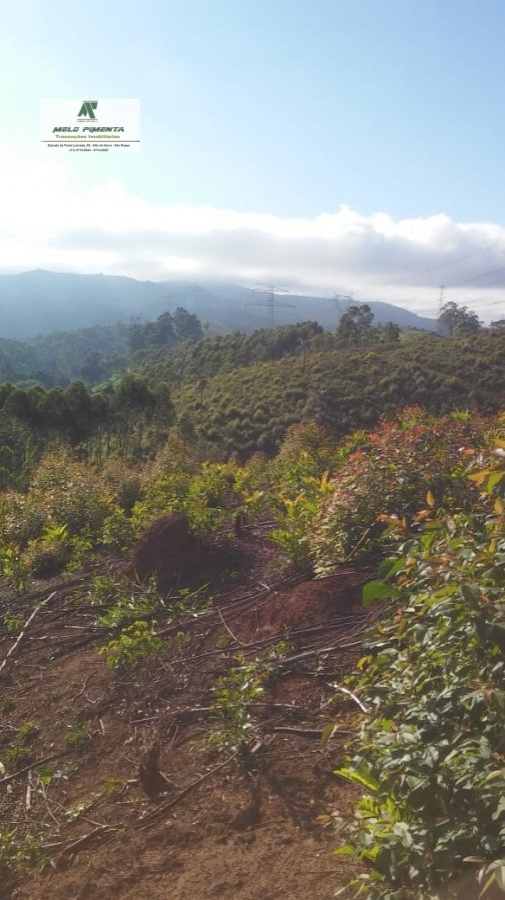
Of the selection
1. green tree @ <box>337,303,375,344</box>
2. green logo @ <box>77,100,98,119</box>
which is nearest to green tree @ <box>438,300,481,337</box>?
green tree @ <box>337,303,375,344</box>

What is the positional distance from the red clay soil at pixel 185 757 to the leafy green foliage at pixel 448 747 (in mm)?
393

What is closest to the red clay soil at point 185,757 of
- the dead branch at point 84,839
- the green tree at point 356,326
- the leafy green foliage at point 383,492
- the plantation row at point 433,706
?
the dead branch at point 84,839

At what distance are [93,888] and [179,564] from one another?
9.12 ft

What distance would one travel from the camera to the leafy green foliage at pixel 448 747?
4.53 ft

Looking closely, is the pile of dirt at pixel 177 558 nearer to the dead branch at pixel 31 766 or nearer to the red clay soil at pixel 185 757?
the red clay soil at pixel 185 757

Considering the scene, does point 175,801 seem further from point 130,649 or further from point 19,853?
point 130,649

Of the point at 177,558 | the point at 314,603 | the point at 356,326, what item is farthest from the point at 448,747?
the point at 356,326

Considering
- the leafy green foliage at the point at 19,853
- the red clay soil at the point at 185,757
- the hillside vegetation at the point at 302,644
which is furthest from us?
the leafy green foliage at the point at 19,853

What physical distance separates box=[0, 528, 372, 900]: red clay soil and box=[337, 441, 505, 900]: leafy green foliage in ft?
1.29

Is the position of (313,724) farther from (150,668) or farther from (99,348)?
(99,348)

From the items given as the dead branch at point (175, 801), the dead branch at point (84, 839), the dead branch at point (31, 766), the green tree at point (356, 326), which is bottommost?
the dead branch at point (31, 766)

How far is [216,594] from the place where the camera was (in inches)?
181

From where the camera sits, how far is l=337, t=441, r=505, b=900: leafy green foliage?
138 cm

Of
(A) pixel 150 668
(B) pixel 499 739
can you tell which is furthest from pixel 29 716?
(B) pixel 499 739
